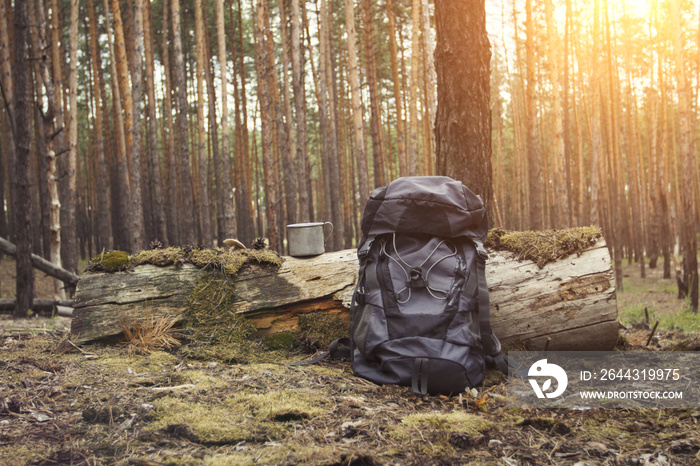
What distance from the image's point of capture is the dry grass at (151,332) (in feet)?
11.4

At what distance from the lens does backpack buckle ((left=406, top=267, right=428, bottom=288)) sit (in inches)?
116

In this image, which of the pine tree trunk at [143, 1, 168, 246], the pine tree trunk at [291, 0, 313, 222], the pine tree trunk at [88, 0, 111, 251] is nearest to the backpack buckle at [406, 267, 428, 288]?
the pine tree trunk at [291, 0, 313, 222]

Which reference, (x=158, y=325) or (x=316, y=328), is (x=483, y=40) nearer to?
(x=316, y=328)

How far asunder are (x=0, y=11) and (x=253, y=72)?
13.7 meters

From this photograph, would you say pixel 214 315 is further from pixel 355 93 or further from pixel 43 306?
pixel 355 93

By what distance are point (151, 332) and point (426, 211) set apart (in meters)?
2.30

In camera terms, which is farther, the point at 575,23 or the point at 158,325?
→ the point at 575,23

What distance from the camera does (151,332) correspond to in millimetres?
3506

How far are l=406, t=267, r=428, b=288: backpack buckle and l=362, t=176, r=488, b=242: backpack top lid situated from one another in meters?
0.33

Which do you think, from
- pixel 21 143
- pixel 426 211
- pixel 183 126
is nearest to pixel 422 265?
pixel 426 211

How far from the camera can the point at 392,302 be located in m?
2.96

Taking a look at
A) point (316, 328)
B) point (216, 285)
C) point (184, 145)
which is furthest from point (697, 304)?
point (184, 145)

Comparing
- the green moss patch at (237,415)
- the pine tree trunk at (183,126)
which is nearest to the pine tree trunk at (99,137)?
the pine tree trunk at (183,126)

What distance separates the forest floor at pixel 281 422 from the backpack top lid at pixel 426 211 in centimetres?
105
